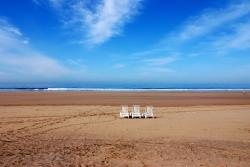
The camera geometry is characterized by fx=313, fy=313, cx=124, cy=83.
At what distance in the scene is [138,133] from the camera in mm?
14008

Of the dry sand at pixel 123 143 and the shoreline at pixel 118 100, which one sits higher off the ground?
the shoreline at pixel 118 100

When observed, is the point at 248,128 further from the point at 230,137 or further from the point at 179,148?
the point at 179,148

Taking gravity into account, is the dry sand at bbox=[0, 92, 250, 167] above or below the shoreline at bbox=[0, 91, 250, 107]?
below

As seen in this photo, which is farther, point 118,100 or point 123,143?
point 118,100

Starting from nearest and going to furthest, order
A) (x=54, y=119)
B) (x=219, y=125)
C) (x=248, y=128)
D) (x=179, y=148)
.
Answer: (x=179, y=148) → (x=248, y=128) → (x=219, y=125) → (x=54, y=119)

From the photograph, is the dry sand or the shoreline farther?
the shoreline

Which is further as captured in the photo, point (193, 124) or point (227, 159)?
point (193, 124)

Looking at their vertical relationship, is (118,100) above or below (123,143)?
above

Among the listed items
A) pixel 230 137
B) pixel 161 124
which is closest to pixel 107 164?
pixel 230 137

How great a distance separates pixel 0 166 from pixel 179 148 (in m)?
5.76

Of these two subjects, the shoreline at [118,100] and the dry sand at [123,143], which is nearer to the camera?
the dry sand at [123,143]

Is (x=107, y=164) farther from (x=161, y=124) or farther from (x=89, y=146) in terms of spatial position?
(x=161, y=124)

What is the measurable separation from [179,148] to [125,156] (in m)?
2.19

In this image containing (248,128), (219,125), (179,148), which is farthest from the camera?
(219,125)
